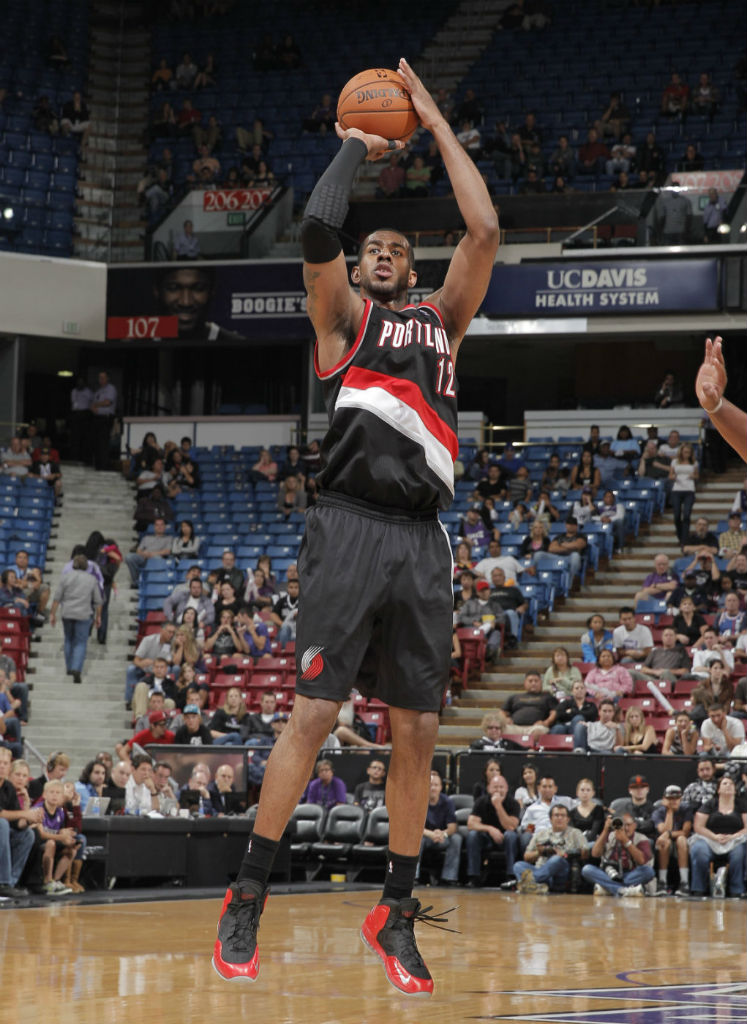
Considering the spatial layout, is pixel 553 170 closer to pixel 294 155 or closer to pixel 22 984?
pixel 294 155

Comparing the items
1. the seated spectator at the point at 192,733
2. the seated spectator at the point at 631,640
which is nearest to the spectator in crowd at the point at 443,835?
the seated spectator at the point at 192,733

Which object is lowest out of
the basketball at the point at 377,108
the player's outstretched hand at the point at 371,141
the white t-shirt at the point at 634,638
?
the white t-shirt at the point at 634,638

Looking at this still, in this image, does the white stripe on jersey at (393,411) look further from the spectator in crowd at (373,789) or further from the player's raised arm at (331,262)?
the spectator in crowd at (373,789)

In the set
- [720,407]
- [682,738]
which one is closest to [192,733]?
[682,738]

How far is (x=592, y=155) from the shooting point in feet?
80.9

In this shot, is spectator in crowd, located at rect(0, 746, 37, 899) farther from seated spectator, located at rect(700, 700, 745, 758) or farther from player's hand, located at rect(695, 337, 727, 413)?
player's hand, located at rect(695, 337, 727, 413)

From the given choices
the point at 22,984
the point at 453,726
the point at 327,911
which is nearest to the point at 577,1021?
the point at 22,984

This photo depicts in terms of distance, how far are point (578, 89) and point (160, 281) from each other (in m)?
8.40

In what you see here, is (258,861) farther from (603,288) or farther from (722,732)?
(603,288)

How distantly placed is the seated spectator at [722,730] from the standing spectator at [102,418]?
558 inches

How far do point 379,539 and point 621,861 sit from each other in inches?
360

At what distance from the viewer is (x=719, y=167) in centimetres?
2375

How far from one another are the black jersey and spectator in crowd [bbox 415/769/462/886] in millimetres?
9297

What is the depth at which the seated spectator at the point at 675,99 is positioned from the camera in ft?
82.2
